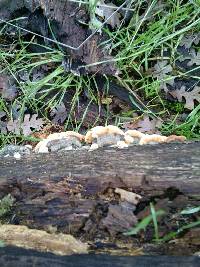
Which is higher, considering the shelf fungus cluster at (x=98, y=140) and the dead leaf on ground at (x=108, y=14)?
the dead leaf on ground at (x=108, y=14)

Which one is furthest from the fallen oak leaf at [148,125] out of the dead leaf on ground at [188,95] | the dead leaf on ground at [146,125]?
the dead leaf on ground at [188,95]

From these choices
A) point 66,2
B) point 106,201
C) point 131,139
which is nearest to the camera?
point 106,201

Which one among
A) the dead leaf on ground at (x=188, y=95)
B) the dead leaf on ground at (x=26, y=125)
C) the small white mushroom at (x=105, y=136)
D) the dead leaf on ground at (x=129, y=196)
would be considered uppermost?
the dead leaf on ground at (x=188, y=95)

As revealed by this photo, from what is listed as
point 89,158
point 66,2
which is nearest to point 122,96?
point 66,2

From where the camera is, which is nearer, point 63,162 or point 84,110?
point 63,162

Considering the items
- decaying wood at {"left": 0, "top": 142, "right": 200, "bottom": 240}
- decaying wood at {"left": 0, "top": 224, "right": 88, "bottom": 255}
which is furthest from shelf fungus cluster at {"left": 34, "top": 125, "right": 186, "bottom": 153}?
decaying wood at {"left": 0, "top": 224, "right": 88, "bottom": 255}

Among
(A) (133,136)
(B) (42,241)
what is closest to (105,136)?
(A) (133,136)

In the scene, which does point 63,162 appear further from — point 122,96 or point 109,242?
point 122,96

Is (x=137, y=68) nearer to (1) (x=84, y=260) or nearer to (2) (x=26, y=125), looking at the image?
(2) (x=26, y=125)

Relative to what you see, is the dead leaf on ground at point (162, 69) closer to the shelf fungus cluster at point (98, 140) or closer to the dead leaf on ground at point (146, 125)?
the dead leaf on ground at point (146, 125)
